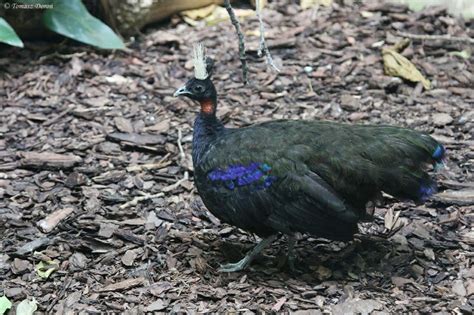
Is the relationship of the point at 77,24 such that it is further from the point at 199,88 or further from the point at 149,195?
the point at 199,88

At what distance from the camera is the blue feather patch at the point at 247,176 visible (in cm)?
444

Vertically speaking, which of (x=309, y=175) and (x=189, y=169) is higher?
(x=309, y=175)

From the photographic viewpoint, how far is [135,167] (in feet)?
18.9

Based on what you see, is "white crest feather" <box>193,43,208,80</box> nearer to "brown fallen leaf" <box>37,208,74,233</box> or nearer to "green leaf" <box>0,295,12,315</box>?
"brown fallen leaf" <box>37,208,74,233</box>

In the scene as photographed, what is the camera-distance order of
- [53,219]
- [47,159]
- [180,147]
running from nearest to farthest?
[53,219]
[47,159]
[180,147]

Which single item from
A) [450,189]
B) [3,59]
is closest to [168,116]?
[3,59]

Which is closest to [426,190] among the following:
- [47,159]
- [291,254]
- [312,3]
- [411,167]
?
[411,167]

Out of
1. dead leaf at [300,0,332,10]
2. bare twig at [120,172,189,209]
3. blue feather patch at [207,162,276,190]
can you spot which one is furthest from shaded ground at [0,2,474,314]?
blue feather patch at [207,162,276,190]

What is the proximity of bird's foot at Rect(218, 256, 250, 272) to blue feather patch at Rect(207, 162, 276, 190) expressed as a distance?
504 millimetres

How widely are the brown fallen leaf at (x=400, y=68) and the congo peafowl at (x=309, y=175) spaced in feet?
7.27

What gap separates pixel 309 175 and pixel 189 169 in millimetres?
1603

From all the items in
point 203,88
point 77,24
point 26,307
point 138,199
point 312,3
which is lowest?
point 138,199

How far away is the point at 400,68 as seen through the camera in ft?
22.1

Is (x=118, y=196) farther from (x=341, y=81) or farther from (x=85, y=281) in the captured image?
(x=341, y=81)
